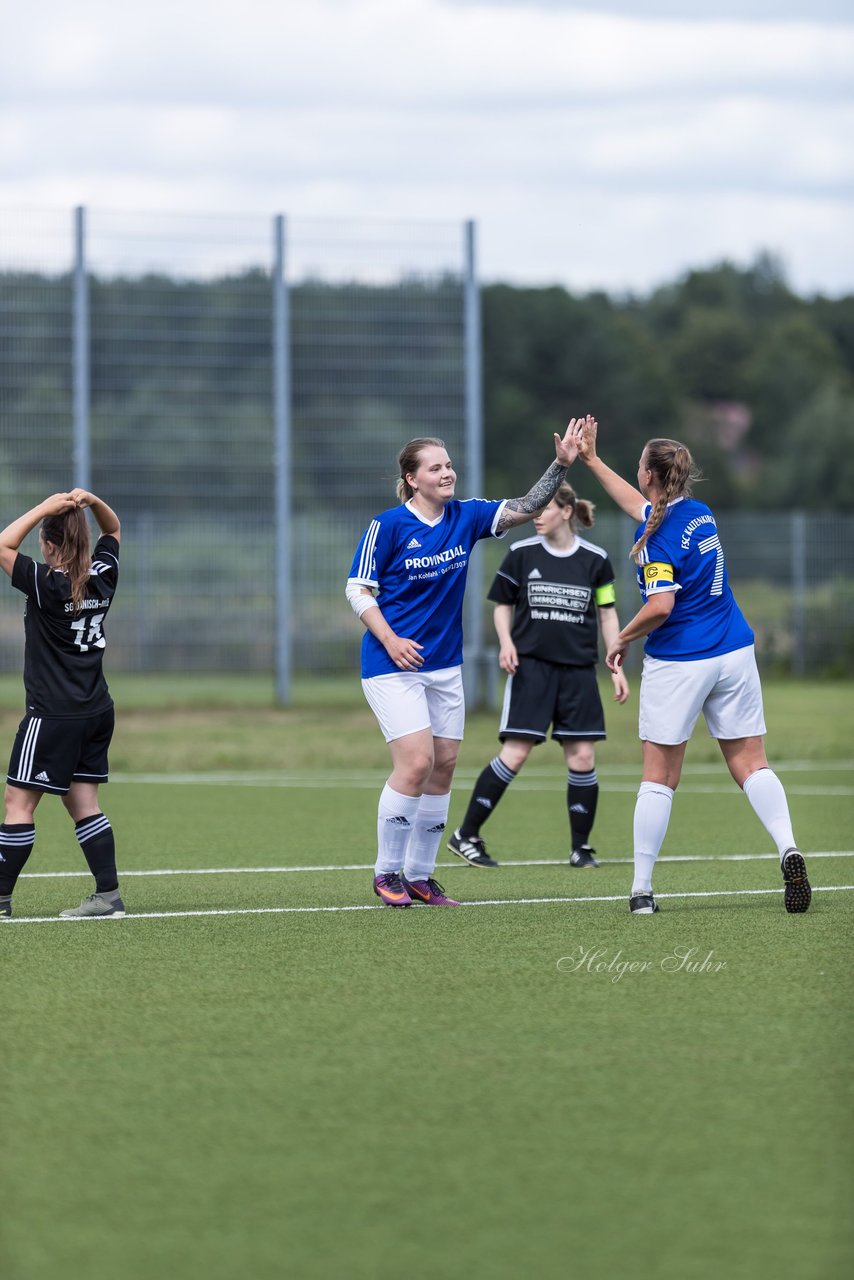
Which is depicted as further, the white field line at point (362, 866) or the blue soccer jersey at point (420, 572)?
the white field line at point (362, 866)

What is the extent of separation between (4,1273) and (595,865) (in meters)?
6.20

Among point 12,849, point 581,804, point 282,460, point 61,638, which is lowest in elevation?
point 581,804

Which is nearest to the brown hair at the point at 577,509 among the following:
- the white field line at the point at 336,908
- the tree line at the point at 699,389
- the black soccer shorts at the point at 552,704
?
the black soccer shorts at the point at 552,704

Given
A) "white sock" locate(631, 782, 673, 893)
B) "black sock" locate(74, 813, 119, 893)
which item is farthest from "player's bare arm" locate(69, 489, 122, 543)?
"white sock" locate(631, 782, 673, 893)

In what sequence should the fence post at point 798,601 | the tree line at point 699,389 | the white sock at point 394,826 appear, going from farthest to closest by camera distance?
1. the tree line at point 699,389
2. the fence post at point 798,601
3. the white sock at point 394,826

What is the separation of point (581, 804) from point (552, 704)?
0.65 metres

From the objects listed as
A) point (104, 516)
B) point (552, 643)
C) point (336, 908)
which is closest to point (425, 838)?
point (336, 908)

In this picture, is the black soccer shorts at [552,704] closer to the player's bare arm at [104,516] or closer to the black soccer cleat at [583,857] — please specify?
the black soccer cleat at [583,857]

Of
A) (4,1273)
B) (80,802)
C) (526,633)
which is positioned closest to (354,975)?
(80,802)

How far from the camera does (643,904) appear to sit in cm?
742

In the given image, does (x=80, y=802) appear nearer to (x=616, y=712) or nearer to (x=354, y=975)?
(x=354, y=975)

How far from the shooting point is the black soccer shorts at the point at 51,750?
723 centimetres

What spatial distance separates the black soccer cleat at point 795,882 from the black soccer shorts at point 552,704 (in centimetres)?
258

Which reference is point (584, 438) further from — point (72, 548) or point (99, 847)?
point (99, 847)
